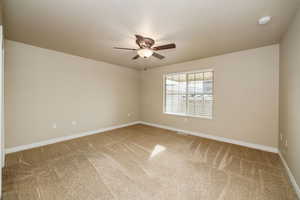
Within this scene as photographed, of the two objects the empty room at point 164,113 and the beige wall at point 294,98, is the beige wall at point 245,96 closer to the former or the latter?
the empty room at point 164,113

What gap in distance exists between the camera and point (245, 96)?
10.4 ft

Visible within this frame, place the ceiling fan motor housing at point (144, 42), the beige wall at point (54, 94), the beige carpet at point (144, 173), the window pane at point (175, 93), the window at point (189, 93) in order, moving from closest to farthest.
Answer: the beige carpet at point (144, 173) → the ceiling fan motor housing at point (144, 42) → the beige wall at point (54, 94) → the window at point (189, 93) → the window pane at point (175, 93)

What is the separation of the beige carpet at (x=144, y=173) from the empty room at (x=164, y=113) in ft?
0.06

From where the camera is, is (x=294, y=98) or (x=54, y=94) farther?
(x=54, y=94)

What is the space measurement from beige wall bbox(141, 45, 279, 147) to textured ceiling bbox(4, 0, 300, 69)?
0.42 meters

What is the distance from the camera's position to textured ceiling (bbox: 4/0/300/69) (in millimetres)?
1672

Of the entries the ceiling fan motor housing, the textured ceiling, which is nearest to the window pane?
the textured ceiling

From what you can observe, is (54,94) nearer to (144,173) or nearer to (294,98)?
(144,173)

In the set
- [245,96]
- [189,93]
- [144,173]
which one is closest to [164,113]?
[189,93]

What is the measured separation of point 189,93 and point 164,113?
1.29 metres

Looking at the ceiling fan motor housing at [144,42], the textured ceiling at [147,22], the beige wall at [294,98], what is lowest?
the beige wall at [294,98]

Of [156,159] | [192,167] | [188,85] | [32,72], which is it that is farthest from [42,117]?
[188,85]

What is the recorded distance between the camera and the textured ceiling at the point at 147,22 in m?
1.67

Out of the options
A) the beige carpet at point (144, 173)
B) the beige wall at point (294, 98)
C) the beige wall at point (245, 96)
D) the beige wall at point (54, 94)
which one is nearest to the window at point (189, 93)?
the beige wall at point (245, 96)
